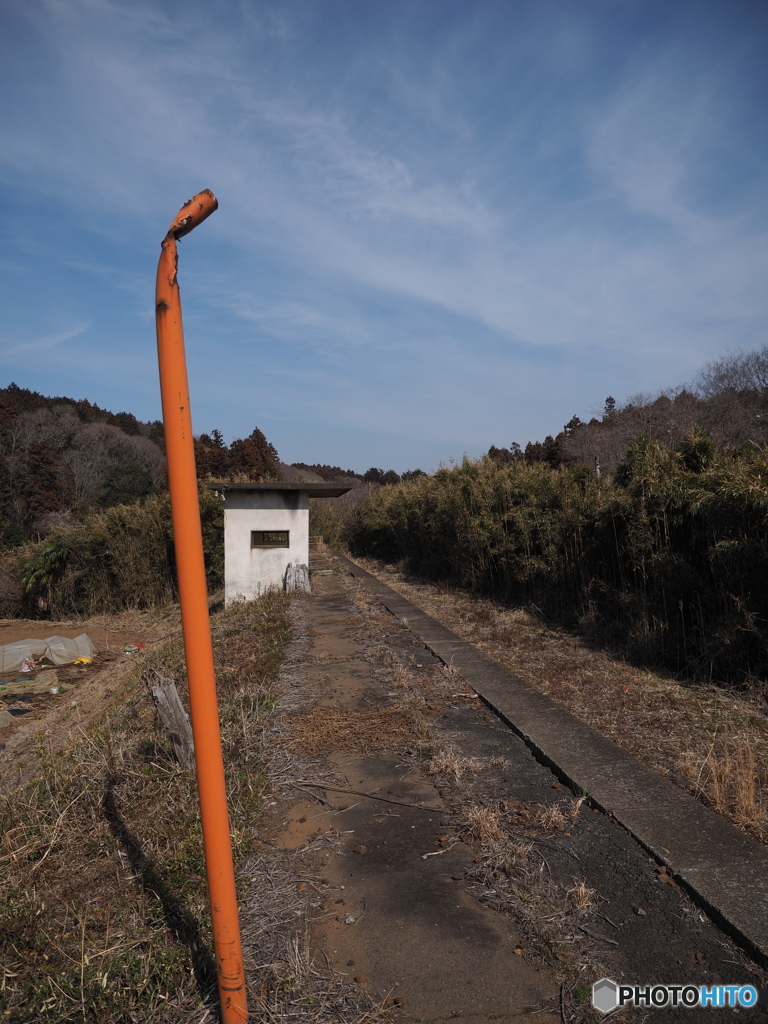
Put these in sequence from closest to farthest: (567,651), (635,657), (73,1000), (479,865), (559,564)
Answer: (73,1000)
(479,865)
(635,657)
(567,651)
(559,564)

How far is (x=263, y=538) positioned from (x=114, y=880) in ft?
36.2

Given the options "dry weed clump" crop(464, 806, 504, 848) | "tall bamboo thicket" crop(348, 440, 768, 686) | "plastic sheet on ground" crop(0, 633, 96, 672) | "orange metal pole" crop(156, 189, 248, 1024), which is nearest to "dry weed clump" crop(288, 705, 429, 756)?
"dry weed clump" crop(464, 806, 504, 848)

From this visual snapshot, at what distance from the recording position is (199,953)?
7.45ft

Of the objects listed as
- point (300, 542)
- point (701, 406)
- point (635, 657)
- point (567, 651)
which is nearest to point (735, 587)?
point (635, 657)

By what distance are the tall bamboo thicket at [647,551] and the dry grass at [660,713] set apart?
44cm

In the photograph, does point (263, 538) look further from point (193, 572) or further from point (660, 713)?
point (193, 572)

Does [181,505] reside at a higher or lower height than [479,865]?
higher

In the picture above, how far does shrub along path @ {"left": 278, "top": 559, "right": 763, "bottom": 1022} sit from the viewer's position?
2.21 metres

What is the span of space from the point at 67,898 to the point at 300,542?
1117cm

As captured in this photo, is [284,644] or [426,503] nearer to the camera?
[284,644]

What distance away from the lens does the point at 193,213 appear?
1768mm

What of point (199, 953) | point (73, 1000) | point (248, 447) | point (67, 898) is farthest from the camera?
point (248, 447)

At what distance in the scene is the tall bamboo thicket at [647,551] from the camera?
574 centimetres

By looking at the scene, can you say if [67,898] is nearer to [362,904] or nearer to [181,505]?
[362,904]
